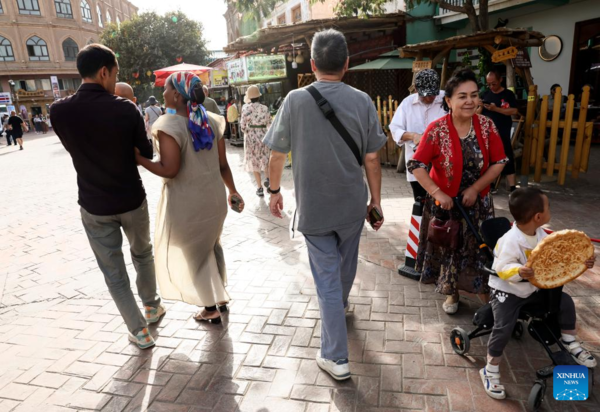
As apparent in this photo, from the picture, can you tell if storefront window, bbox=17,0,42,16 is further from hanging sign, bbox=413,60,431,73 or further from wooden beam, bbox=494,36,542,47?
wooden beam, bbox=494,36,542,47

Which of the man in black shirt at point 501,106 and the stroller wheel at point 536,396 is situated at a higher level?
the man in black shirt at point 501,106

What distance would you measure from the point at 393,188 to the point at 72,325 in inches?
219

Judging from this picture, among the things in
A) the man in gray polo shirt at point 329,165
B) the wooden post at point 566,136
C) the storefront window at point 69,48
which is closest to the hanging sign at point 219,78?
the wooden post at point 566,136

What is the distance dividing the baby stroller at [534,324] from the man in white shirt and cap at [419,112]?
114 cm

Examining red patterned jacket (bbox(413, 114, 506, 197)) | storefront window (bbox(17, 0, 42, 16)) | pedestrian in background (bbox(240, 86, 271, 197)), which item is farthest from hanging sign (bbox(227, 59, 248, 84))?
storefront window (bbox(17, 0, 42, 16))

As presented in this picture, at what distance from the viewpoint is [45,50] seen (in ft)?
130

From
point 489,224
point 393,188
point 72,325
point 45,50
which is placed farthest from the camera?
point 45,50

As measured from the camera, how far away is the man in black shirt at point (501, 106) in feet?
20.0

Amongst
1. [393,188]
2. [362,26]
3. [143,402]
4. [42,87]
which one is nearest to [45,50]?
[42,87]

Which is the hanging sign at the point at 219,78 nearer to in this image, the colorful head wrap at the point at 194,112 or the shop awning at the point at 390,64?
the shop awning at the point at 390,64

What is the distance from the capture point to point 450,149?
9.51 ft

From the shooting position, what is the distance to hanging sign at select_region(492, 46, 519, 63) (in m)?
6.51

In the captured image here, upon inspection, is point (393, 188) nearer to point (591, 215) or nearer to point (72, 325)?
point (591, 215)

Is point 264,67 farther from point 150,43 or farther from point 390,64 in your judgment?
point 150,43
